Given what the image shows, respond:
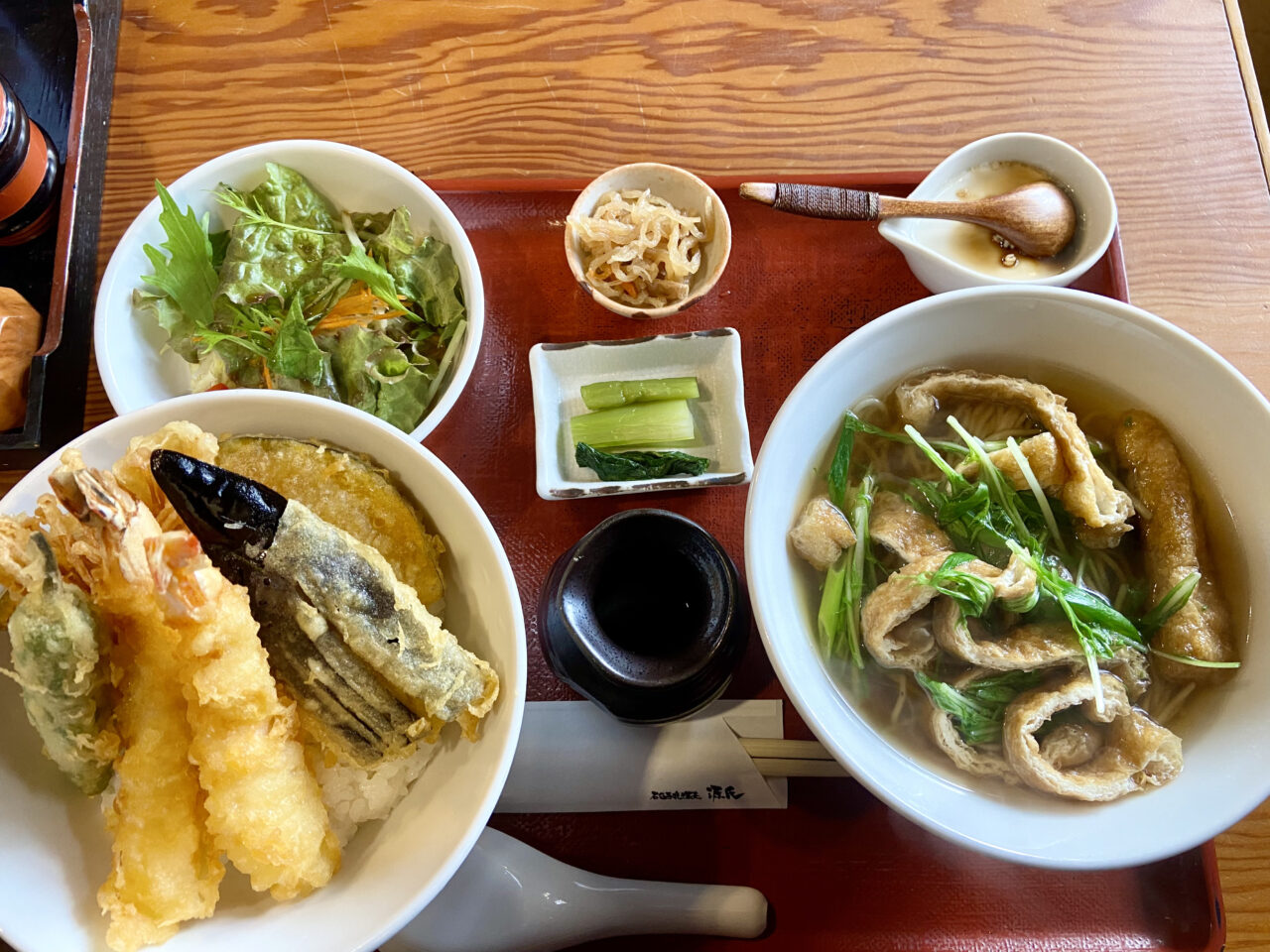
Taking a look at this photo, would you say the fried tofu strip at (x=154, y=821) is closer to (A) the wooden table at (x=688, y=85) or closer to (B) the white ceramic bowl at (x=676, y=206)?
(B) the white ceramic bowl at (x=676, y=206)

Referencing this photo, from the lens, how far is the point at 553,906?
1.42m

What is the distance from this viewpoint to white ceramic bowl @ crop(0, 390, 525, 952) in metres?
1.11

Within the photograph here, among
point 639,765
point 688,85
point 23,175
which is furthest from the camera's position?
point 688,85

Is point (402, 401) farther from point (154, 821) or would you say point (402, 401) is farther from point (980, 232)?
point (980, 232)

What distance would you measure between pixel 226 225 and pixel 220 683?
126 centimetres

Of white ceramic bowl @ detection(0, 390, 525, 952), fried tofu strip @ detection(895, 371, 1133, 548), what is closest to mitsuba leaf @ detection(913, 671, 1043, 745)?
fried tofu strip @ detection(895, 371, 1133, 548)

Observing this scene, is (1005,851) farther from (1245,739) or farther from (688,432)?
(688,432)

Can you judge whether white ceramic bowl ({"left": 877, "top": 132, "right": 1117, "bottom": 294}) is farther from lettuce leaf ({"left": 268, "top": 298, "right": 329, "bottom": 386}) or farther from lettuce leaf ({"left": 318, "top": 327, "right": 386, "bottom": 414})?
lettuce leaf ({"left": 268, "top": 298, "right": 329, "bottom": 386})

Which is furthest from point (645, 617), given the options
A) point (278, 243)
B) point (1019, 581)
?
point (278, 243)

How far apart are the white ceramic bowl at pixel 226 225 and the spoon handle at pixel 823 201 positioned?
67 centimetres

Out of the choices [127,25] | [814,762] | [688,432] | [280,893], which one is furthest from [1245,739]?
[127,25]

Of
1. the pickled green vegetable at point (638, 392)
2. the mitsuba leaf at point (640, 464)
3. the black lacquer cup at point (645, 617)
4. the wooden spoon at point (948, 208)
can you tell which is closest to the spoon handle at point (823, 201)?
the wooden spoon at point (948, 208)

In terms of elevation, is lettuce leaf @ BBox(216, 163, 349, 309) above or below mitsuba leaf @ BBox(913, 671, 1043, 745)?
above

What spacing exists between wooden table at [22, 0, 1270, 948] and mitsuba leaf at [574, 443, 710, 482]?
0.76m
